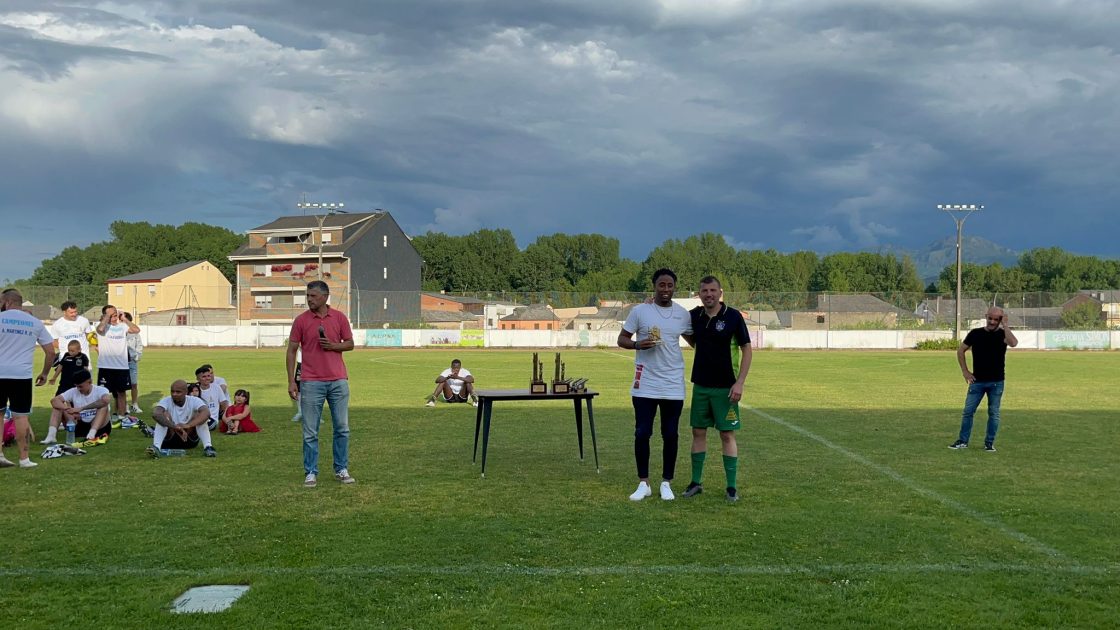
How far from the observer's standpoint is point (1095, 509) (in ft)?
26.4

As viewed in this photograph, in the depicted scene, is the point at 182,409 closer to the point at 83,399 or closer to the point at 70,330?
the point at 83,399

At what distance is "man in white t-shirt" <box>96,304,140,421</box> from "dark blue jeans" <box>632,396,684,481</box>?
31.1 feet

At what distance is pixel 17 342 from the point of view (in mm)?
9797

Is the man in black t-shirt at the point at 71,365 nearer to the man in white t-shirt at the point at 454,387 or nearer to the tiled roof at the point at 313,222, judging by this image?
the man in white t-shirt at the point at 454,387

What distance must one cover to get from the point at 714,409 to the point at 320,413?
4.02 meters

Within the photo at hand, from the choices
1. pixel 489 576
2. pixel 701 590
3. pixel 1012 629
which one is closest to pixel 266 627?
pixel 489 576

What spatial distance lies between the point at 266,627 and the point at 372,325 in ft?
178

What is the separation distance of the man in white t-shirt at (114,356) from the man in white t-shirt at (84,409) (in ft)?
5.11

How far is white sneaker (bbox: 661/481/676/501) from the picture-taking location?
848cm

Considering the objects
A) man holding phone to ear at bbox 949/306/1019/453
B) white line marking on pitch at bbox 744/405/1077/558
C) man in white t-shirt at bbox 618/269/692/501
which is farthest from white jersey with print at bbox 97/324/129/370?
man holding phone to ear at bbox 949/306/1019/453

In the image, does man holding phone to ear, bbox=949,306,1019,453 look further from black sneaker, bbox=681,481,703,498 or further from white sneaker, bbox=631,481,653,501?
white sneaker, bbox=631,481,653,501

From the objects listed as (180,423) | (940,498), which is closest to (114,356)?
(180,423)

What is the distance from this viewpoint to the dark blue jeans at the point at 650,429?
27.9 feet

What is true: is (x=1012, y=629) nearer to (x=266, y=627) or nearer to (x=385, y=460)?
(x=266, y=627)
